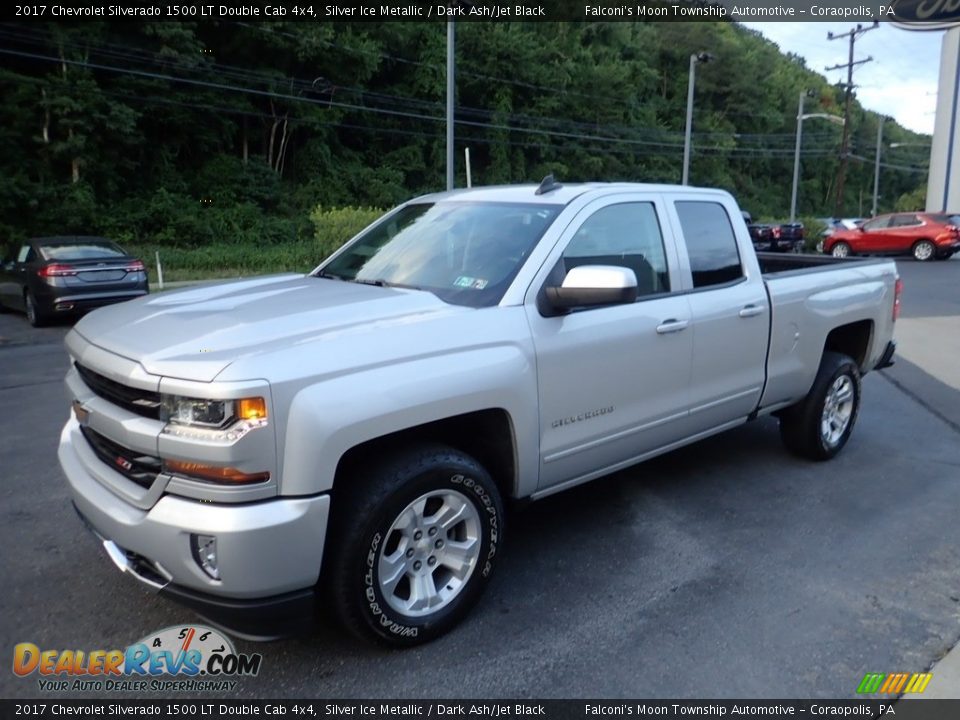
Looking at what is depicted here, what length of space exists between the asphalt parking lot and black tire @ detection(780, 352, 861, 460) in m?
0.14

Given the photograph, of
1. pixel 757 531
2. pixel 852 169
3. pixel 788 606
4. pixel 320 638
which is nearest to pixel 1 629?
pixel 320 638

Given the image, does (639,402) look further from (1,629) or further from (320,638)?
(1,629)

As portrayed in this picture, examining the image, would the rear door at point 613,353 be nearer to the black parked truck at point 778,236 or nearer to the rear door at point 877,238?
the rear door at point 877,238

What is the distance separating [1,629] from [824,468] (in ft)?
16.2

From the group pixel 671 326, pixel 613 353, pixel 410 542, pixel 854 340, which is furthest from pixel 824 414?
pixel 410 542

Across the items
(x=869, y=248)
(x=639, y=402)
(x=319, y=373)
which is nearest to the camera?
(x=319, y=373)

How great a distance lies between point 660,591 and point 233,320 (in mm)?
2286

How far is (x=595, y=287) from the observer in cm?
330

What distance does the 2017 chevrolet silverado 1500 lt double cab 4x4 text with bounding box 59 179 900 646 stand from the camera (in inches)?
103

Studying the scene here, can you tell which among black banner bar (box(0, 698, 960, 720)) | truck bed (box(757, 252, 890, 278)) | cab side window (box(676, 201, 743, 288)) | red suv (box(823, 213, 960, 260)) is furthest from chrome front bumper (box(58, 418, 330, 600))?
red suv (box(823, 213, 960, 260))

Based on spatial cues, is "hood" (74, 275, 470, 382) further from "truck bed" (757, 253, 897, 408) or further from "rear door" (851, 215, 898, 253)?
"rear door" (851, 215, 898, 253)

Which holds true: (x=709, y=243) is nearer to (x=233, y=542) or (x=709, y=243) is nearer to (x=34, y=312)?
(x=233, y=542)

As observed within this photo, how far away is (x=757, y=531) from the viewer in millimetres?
4270

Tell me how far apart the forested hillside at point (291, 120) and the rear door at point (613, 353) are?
2834 centimetres
